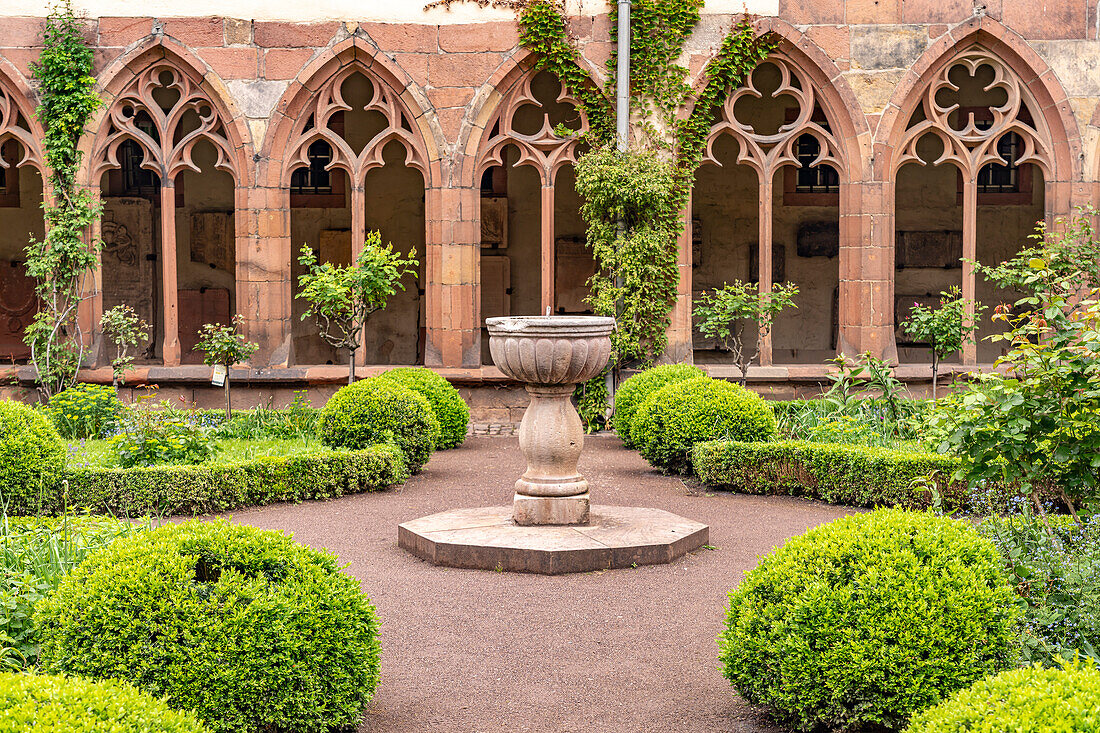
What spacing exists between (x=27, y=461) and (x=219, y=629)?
4.33 meters

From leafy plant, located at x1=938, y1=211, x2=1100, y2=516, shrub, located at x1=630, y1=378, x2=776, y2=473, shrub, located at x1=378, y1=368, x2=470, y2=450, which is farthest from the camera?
shrub, located at x1=378, y1=368, x2=470, y2=450

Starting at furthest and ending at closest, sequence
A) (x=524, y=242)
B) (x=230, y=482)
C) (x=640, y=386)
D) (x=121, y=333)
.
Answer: (x=524, y=242) < (x=121, y=333) < (x=640, y=386) < (x=230, y=482)

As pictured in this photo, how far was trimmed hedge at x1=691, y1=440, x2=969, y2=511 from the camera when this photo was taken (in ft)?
25.5

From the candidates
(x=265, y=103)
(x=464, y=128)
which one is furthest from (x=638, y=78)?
(x=265, y=103)

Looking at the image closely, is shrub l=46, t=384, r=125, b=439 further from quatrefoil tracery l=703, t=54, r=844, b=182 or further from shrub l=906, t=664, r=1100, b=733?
shrub l=906, t=664, r=1100, b=733

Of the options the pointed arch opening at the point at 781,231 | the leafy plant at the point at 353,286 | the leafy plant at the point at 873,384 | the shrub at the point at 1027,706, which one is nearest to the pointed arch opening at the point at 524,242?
the pointed arch opening at the point at 781,231

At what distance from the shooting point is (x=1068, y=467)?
4805 mm

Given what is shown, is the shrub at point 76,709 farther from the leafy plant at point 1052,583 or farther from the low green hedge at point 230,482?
the low green hedge at point 230,482

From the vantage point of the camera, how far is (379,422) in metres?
8.88

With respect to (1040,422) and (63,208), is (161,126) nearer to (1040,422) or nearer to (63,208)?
(63,208)

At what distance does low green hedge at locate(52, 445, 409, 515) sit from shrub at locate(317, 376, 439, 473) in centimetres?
23

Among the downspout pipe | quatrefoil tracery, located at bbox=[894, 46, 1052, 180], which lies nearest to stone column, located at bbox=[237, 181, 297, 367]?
the downspout pipe

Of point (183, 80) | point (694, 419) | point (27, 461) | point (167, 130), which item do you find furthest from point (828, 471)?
point (183, 80)

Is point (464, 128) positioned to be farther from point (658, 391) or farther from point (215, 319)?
point (215, 319)
